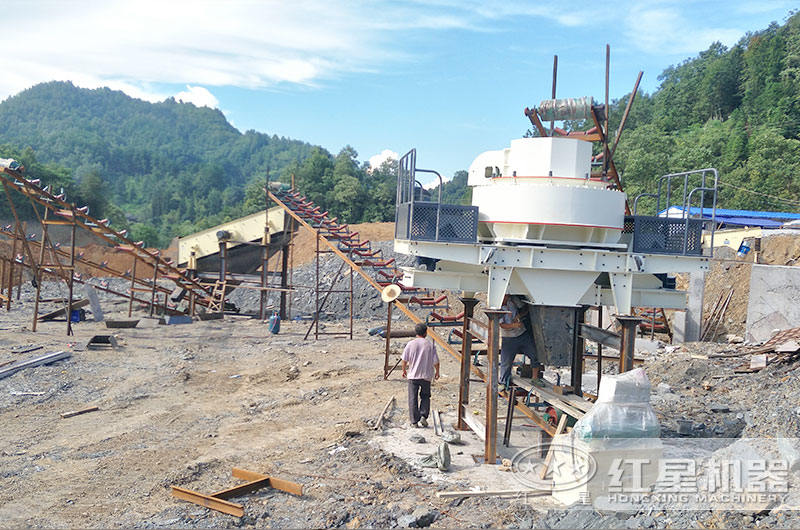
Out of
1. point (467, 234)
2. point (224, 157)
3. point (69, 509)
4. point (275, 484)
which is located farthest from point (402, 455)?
point (224, 157)

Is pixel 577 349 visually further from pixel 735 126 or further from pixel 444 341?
pixel 735 126

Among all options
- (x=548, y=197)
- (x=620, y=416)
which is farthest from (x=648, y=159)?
(x=620, y=416)

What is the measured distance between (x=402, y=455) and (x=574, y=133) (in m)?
4.56

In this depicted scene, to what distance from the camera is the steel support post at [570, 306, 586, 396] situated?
7.88 metres

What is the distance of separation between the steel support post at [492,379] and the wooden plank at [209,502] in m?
2.85

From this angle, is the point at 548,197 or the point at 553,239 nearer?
the point at 548,197

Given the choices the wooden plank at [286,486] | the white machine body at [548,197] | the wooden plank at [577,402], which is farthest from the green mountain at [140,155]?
the wooden plank at [286,486]

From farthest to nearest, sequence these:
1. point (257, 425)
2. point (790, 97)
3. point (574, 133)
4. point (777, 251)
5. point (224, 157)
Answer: point (224, 157) < point (790, 97) < point (777, 251) < point (257, 425) < point (574, 133)

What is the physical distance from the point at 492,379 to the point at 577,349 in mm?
2098

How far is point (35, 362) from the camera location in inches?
500

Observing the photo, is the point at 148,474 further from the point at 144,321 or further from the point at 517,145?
the point at 144,321

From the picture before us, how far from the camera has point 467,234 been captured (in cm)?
695

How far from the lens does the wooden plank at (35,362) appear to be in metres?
12.0

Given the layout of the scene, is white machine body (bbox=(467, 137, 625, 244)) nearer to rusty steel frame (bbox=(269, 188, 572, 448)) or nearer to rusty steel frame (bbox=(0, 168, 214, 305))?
rusty steel frame (bbox=(269, 188, 572, 448))
